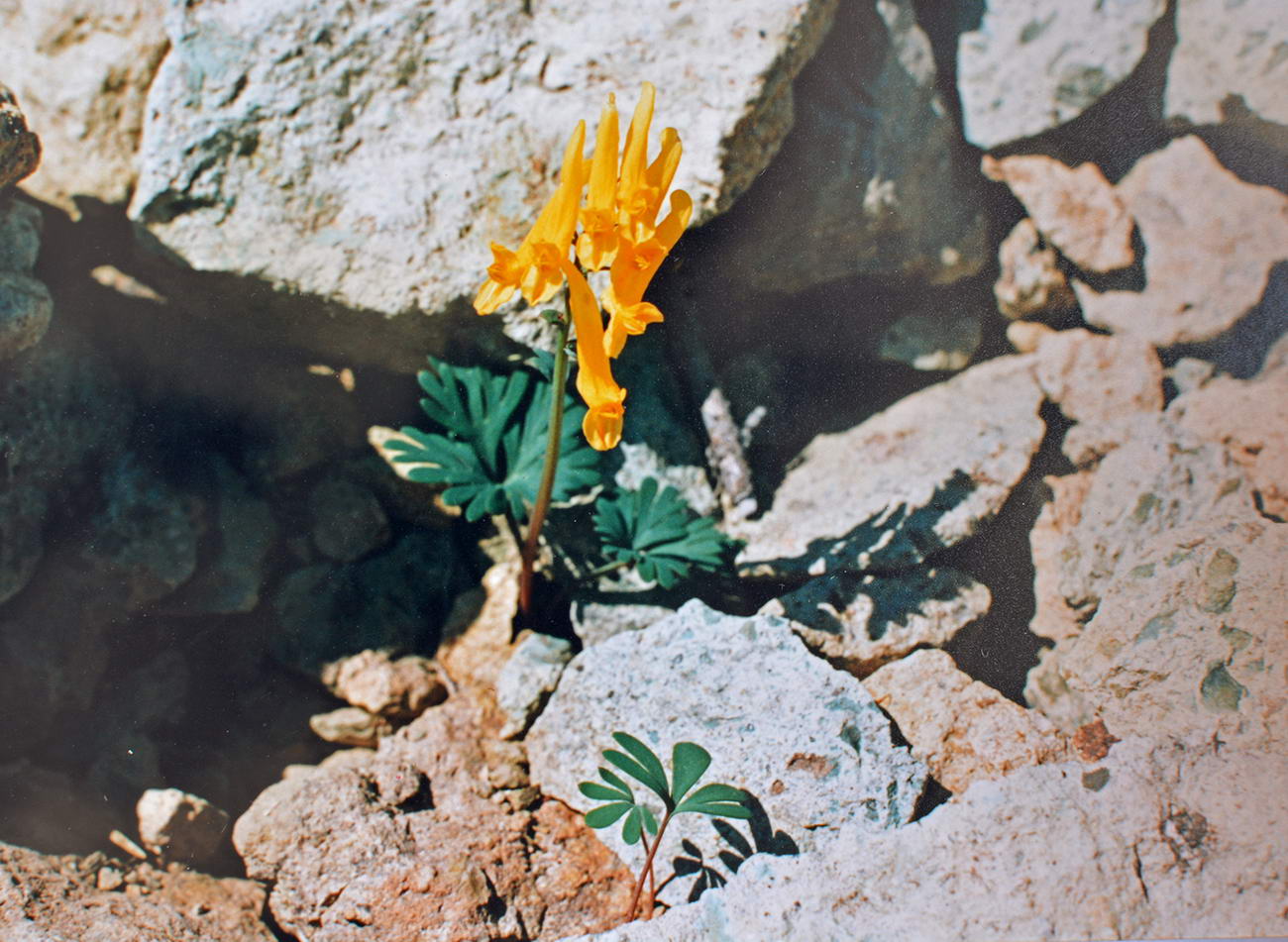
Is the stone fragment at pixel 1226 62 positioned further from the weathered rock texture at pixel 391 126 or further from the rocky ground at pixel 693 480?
the weathered rock texture at pixel 391 126

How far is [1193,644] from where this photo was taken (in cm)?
221

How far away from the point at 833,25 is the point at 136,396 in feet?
8.08

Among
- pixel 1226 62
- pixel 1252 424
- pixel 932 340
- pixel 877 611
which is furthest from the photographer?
pixel 932 340

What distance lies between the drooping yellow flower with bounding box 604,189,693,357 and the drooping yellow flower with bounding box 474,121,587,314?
123 millimetres

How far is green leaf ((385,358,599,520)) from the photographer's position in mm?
2562

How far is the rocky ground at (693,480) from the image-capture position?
2135 millimetres

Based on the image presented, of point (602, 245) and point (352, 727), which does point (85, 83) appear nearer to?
point (602, 245)

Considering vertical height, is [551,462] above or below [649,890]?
above

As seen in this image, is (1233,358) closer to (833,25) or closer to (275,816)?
(833,25)

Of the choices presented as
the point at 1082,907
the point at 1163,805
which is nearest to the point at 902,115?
the point at 1163,805

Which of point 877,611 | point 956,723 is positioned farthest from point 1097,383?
point 956,723

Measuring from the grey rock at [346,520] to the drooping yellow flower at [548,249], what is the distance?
1200 millimetres

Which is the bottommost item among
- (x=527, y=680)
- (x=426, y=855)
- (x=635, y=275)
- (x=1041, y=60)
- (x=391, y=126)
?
(x=426, y=855)

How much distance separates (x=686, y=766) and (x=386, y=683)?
101cm
